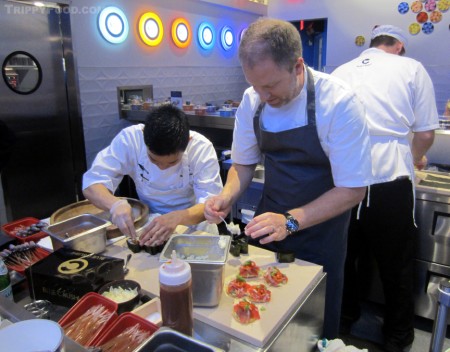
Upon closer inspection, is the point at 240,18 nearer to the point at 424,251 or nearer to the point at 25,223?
the point at 424,251

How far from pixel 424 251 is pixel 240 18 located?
4534 millimetres

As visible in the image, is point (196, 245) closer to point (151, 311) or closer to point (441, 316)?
Answer: point (151, 311)

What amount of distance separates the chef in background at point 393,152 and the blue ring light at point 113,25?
258cm

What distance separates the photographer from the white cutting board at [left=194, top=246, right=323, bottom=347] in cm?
108

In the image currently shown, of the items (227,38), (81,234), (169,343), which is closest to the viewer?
(169,343)

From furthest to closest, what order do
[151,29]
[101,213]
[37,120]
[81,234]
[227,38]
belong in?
1. [227,38]
2. [151,29]
3. [37,120]
4. [101,213]
5. [81,234]

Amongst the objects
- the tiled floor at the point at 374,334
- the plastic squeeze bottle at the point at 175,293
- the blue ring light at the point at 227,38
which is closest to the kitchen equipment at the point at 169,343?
the plastic squeeze bottle at the point at 175,293

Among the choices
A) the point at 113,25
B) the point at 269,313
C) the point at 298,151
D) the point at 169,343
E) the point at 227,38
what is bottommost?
the point at 269,313

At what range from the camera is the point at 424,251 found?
2.50m

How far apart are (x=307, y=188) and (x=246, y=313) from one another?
0.70 m

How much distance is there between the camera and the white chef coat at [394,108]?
2172mm

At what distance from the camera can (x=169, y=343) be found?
85 cm

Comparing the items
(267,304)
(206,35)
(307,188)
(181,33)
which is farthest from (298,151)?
(206,35)

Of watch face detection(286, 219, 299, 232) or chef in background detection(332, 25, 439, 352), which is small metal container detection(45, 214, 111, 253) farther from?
chef in background detection(332, 25, 439, 352)
